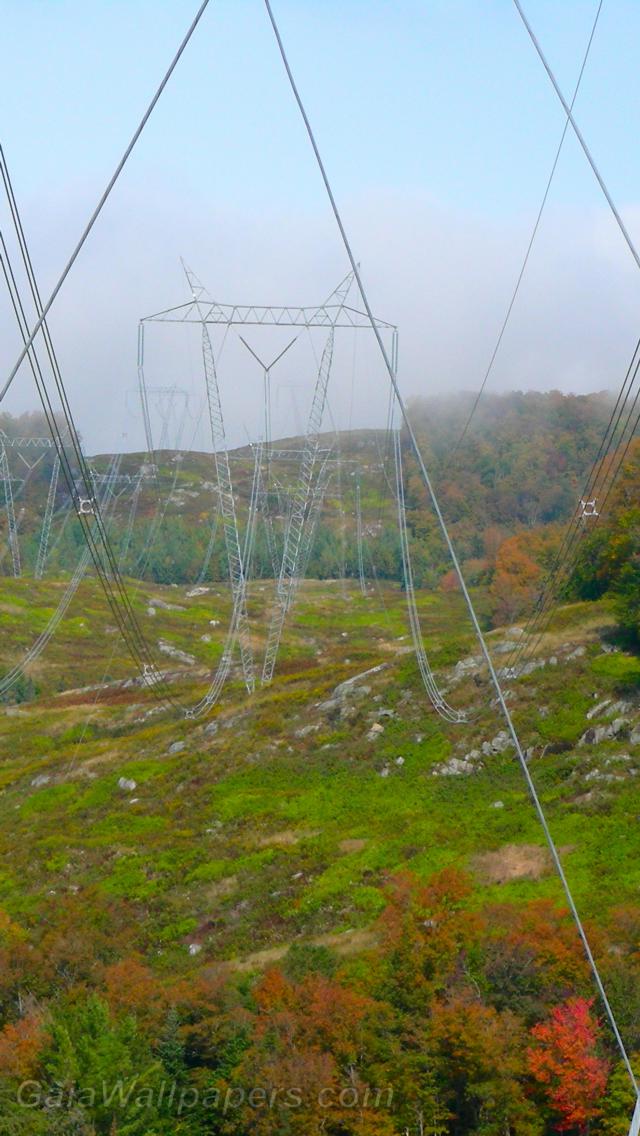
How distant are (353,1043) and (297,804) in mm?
28569

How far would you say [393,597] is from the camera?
126750 millimetres

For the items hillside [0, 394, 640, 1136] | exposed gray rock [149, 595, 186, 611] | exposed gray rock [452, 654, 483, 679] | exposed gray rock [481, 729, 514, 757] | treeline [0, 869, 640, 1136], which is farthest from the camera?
exposed gray rock [149, 595, 186, 611]

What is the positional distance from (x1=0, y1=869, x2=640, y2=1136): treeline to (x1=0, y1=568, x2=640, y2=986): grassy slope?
299 inches

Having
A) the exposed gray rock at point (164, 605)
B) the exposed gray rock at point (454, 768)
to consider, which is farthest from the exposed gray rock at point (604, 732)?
the exposed gray rock at point (164, 605)

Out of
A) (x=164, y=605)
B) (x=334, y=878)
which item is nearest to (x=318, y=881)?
(x=334, y=878)

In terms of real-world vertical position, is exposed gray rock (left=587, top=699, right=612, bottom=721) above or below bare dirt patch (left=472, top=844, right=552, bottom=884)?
above

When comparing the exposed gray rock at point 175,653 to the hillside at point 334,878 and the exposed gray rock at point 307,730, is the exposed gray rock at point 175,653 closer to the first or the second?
the hillside at point 334,878

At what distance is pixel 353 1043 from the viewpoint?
103ft

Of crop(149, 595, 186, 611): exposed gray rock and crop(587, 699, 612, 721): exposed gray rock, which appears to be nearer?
crop(587, 699, 612, 721): exposed gray rock

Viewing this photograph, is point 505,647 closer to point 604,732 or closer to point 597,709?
point 597,709

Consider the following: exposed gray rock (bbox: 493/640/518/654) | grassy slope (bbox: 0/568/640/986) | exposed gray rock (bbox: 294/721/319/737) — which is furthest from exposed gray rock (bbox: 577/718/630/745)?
exposed gray rock (bbox: 294/721/319/737)

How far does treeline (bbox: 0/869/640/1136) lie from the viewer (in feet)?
97.2

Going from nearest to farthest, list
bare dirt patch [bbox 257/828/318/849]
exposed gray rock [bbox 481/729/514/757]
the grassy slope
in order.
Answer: the grassy slope < bare dirt patch [bbox 257/828/318/849] < exposed gray rock [bbox 481/729/514/757]

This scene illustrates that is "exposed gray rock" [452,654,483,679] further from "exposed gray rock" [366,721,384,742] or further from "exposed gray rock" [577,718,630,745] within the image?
"exposed gray rock" [577,718,630,745]
